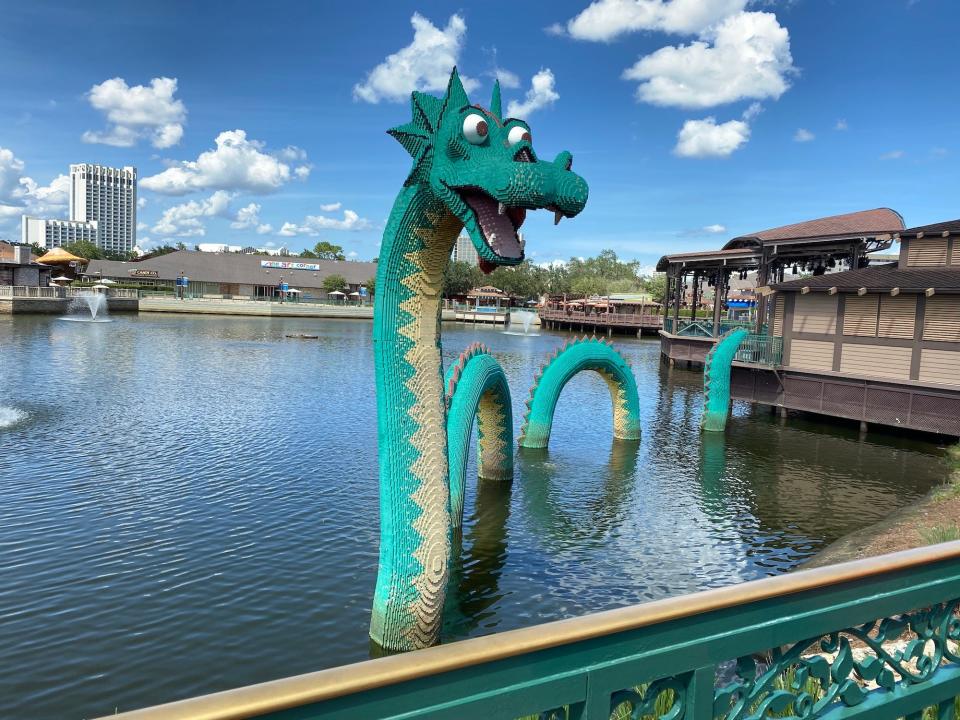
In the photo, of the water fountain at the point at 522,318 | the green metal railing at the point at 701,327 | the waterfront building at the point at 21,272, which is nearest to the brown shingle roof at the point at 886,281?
the green metal railing at the point at 701,327

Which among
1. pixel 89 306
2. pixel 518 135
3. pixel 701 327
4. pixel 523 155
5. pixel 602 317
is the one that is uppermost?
pixel 518 135

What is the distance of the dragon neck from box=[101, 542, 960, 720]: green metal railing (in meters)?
3.69

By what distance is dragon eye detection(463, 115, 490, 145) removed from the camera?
501 cm

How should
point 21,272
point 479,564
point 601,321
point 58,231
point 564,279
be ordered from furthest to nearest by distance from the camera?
1. point 58,231
2. point 564,279
3. point 601,321
4. point 21,272
5. point 479,564

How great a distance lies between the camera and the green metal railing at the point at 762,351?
20.6 m

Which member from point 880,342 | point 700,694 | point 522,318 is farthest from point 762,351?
point 522,318

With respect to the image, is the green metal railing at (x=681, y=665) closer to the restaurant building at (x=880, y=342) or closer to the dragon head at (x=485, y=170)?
the dragon head at (x=485, y=170)

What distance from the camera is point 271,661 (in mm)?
6289

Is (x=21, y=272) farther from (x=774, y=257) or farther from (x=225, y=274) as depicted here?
(x=774, y=257)

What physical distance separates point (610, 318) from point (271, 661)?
2235 inches

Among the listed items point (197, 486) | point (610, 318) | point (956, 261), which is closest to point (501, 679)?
point (197, 486)

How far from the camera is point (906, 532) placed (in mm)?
9117

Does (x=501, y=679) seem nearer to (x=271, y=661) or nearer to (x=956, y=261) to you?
(x=271, y=661)

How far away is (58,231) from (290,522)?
222 m
